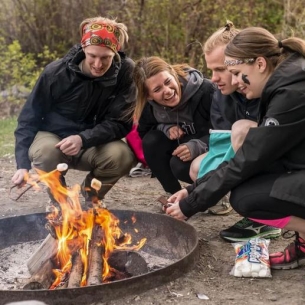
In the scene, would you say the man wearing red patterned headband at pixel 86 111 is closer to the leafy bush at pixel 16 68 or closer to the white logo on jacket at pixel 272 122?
the white logo on jacket at pixel 272 122

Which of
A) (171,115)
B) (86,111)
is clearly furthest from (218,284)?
(86,111)

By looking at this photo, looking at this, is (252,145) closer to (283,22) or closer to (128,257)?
(128,257)

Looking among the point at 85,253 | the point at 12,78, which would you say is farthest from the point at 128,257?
the point at 12,78

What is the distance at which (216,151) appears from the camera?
4.47m

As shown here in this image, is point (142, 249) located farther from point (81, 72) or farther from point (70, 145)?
point (81, 72)

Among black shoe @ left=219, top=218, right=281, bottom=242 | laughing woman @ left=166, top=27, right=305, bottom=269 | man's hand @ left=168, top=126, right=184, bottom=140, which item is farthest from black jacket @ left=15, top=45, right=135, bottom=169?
laughing woman @ left=166, top=27, right=305, bottom=269

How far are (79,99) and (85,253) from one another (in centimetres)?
147

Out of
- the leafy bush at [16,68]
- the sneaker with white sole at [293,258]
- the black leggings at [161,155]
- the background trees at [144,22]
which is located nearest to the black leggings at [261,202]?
the sneaker with white sole at [293,258]

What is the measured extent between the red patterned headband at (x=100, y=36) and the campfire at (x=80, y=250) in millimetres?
1113

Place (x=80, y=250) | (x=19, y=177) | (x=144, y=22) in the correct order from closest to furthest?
1. (x=80, y=250)
2. (x=19, y=177)
3. (x=144, y=22)

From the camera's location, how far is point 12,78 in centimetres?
1219

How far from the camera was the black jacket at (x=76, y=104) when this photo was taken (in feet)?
16.0

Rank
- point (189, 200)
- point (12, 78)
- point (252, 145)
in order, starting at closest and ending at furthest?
point (252, 145)
point (189, 200)
point (12, 78)

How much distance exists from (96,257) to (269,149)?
1240 millimetres
